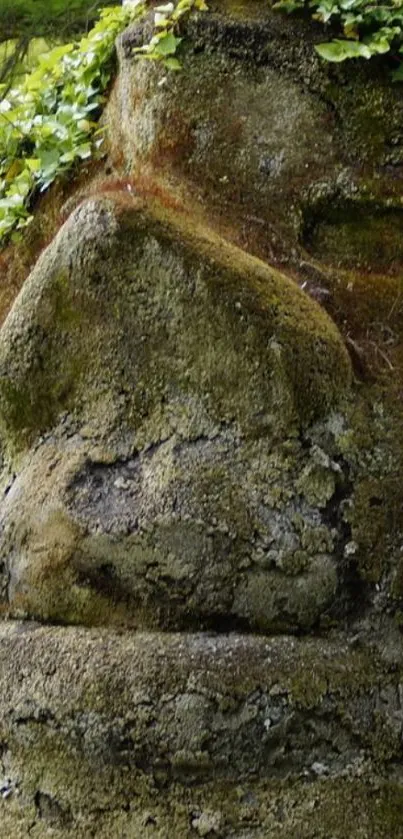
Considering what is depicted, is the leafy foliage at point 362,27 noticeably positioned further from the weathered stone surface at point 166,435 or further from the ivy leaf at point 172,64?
the weathered stone surface at point 166,435

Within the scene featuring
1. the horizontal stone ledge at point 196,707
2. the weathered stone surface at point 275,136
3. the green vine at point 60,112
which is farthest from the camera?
the green vine at point 60,112

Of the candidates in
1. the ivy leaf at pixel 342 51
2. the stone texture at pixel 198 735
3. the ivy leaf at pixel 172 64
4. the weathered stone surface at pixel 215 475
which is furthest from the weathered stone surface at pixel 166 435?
the ivy leaf at pixel 342 51

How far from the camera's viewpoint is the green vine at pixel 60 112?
103 inches

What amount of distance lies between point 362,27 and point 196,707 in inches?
64.6

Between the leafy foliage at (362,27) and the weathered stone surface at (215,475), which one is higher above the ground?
the leafy foliage at (362,27)

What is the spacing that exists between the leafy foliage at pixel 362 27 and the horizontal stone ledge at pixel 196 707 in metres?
1.38

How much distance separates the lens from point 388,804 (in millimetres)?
1827

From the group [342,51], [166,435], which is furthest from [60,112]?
[166,435]

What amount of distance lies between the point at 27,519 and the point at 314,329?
0.69 meters

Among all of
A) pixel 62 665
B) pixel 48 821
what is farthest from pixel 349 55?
pixel 48 821

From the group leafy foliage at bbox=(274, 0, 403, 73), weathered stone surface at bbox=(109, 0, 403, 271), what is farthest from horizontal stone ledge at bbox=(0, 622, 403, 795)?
leafy foliage at bbox=(274, 0, 403, 73)

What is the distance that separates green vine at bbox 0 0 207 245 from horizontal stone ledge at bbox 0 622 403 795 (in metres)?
1.27

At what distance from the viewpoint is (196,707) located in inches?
70.4

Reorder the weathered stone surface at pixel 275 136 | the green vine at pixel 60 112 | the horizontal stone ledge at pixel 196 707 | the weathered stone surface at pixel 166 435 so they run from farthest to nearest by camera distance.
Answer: the green vine at pixel 60 112, the weathered stone surface at pixel 275 136, the weathered stone surface at pixel 166 435, the horizontal stone ledge at pixel 196 707
